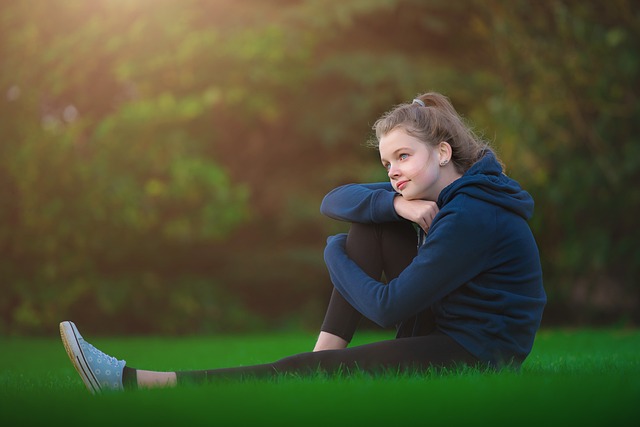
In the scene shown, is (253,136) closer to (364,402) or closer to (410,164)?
(410,164)

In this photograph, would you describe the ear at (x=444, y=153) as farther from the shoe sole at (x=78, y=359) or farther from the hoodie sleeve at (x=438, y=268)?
the shoe sole at (x=78, y=359)

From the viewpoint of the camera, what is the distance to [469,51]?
516 inches

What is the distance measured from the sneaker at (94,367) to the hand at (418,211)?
1255mm

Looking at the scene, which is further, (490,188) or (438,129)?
(438,129)

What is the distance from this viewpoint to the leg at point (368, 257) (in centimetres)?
352

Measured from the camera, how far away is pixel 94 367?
316 centimetres

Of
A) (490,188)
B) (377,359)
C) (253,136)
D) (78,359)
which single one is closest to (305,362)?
(377,359)

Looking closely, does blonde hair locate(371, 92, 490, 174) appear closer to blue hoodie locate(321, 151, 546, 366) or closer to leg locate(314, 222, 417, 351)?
blue hoodie locate(321, 151, 546, 366)

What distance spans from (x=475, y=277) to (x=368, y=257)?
0.48 m

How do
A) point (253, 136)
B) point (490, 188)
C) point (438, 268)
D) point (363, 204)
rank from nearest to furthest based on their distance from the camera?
point (438, 268) → point (490, 188) → point (363, 204) → point (253, 136)

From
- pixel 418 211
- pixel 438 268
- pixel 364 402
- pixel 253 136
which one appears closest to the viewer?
pixel 364 402

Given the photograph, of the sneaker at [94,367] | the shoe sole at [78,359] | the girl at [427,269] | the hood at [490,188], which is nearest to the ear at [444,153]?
the girl at [427,269]

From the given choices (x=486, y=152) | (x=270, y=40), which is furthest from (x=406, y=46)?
(x=486, y=152)

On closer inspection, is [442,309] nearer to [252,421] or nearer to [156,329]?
[252,421]
